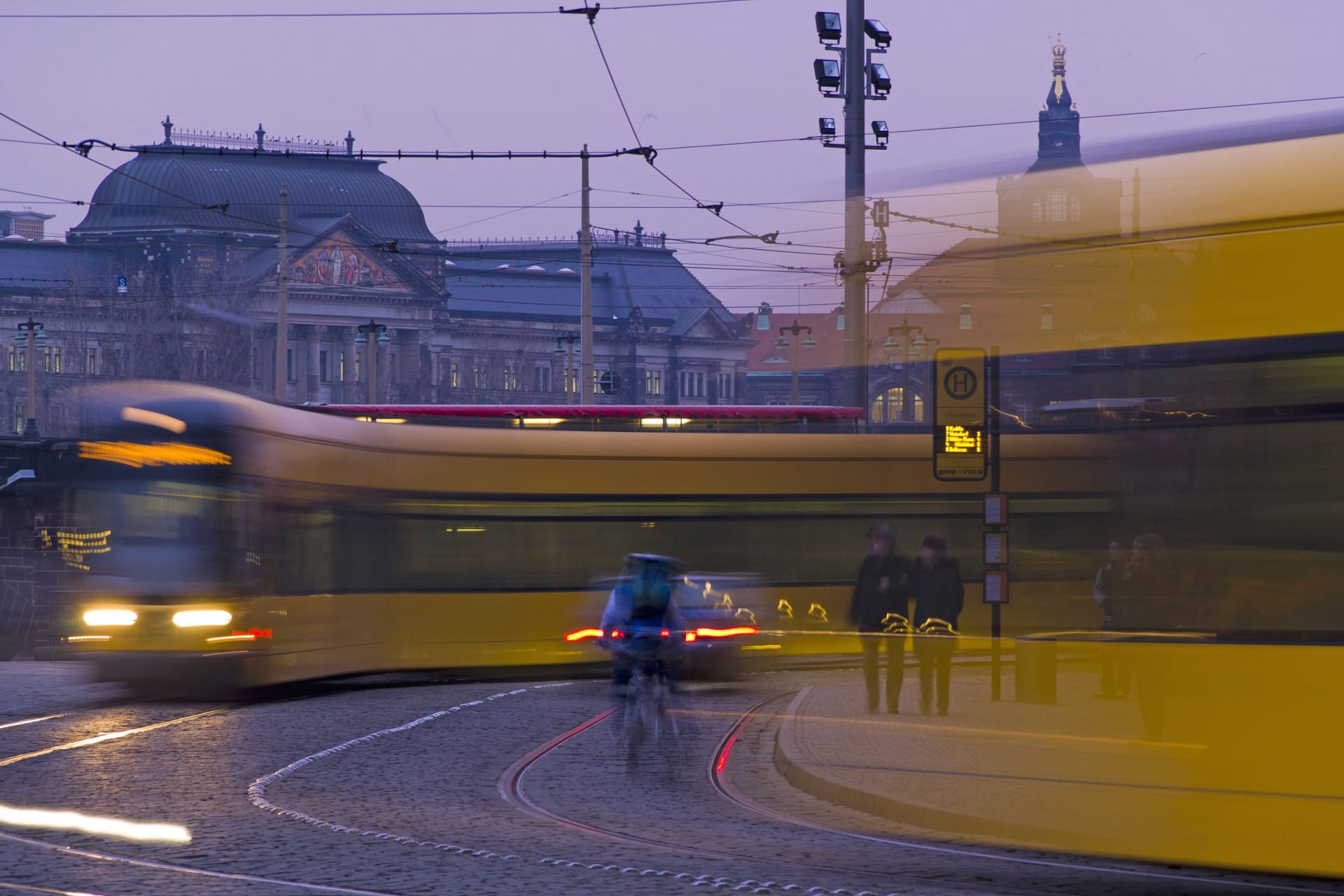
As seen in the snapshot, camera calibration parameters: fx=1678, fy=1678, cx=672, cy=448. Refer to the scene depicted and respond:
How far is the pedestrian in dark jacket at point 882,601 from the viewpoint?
1305cm

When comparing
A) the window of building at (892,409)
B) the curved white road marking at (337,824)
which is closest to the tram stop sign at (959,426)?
the window of building at (892,409)

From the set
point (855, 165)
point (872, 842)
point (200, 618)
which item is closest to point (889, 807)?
point (872, 842)

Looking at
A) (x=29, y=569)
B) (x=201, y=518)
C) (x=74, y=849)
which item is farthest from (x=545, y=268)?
(x=74, y=849)

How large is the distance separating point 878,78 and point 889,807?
1359 cm

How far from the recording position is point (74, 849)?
25.5ft

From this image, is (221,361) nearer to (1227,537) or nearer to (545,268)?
(545,268)

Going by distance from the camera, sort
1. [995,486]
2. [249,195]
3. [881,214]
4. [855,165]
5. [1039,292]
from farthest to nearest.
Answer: [249,195] → [855,165] → [995,486] → [881,214] → [1039,292]

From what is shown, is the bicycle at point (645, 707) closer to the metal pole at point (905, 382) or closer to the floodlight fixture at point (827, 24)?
the metal pole at point (905, 382)

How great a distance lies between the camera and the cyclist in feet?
38.0

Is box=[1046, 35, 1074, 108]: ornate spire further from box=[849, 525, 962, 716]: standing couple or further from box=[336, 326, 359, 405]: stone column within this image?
box=[849, 525, 962, 716]: standing couple

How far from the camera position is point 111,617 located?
1395cm

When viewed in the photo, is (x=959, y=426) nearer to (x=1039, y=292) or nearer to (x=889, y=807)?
(x=889, y=807)

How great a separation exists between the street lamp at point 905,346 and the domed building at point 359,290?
57634 mm

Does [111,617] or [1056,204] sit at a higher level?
[1056,204]
